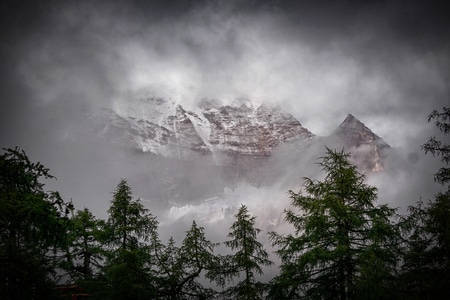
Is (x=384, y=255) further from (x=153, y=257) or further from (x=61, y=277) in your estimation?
(x=61, y=277)

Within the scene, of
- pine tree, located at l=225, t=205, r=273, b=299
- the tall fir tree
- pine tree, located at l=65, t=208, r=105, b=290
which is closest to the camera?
the tall fir tree

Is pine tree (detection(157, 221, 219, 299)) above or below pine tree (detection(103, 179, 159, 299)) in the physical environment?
below

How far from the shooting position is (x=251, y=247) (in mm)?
14805

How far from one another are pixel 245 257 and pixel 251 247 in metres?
0.52

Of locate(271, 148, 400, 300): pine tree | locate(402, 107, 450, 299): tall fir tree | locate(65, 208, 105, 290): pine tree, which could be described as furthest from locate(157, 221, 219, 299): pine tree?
locate(402, 107, 450, 299): tall fir tree

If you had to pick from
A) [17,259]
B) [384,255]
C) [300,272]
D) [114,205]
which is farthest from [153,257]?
[384,255]

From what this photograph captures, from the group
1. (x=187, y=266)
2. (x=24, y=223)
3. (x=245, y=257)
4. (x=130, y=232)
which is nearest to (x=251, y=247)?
(x=245, y=257)

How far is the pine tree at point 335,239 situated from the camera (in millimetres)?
11305

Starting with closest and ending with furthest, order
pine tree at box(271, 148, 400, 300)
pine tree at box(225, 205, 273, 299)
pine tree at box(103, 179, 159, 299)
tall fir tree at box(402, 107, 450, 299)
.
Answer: tall fir tree at box(402, 107, 450, 299) < pine tree at box(271, 148, 400, 300) < pine tree at box(103, 179, 159, 299) < pine tree at box(225, 205, 273, 299)

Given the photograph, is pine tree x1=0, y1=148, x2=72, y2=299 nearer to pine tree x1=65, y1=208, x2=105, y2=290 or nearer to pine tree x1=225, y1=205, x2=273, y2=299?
pine tree x1=65, y1=208, x2=105, y2=290

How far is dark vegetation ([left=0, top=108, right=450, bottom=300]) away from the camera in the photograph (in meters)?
8.05

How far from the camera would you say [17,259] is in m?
7.91

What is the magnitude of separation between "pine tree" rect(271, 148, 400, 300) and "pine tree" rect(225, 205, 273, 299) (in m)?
1.78

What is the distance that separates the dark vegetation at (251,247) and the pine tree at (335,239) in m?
0.04
